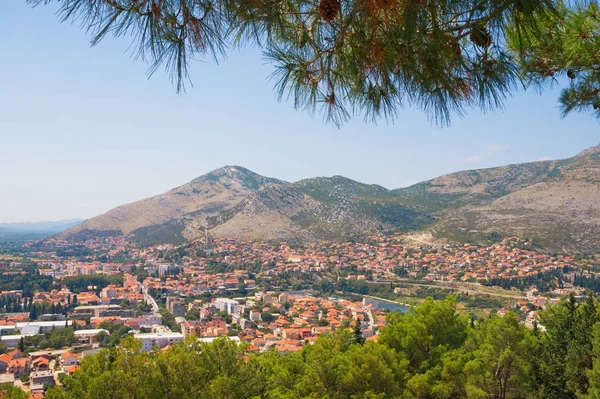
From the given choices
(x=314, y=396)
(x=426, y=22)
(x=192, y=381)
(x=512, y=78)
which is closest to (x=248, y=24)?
(x=426, y=22)

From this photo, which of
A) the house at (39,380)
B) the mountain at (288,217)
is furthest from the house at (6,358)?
the mountain at (288,217)

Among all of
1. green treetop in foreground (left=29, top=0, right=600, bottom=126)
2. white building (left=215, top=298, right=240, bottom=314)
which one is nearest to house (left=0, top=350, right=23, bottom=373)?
white building (left=215, top=298, right=240, bottom=314)

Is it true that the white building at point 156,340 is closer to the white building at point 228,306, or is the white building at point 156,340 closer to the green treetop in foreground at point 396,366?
the white building at point 228,306

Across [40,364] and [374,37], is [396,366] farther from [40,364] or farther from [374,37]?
[40,364]

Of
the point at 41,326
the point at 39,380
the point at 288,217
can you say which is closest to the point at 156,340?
the point at 39,380

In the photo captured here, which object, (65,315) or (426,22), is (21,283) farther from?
(426,22)

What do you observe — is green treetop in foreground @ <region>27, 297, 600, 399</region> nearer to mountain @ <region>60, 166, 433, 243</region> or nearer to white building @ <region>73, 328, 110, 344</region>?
white building @ <region>73, 328, 110, 344</region>
